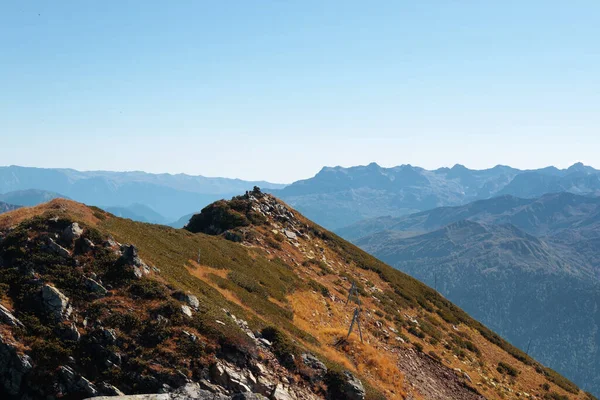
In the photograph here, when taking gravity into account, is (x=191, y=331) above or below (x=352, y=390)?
above

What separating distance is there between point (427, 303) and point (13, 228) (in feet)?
170

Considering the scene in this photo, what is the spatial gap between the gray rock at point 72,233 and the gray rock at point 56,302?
455 centimetres

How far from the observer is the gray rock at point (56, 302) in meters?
20.5

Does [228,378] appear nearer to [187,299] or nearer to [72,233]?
[187,299]

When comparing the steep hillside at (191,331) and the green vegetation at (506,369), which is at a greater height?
the steep hillside at (191,331)

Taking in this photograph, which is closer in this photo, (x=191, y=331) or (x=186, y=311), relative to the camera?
(x=191, y=331)

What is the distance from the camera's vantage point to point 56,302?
68.2ft

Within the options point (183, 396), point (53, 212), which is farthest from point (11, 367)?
point (53, 212)

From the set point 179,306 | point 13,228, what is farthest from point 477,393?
point 13,228

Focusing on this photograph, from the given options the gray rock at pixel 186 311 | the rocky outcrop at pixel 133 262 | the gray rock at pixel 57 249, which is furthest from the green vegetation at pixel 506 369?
the gray rock at pixel 57 249

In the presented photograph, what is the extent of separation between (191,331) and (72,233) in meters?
10.7

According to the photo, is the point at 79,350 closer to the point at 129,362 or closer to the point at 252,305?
the point at 129,362

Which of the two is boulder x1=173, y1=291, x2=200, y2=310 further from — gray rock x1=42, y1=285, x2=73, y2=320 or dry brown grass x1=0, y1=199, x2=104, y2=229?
dry brown grass x1=0, y1=199, x2=104, y2=229

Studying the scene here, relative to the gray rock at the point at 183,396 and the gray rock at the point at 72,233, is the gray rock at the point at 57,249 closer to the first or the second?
the gray rock at the point at 72,233
